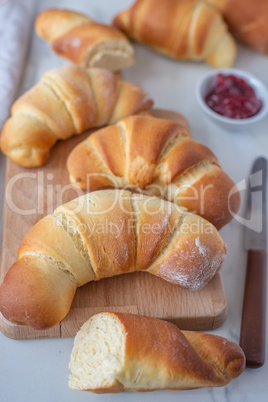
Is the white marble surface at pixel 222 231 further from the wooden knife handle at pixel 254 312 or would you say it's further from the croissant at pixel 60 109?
Result: the croissant at pixel 60 109

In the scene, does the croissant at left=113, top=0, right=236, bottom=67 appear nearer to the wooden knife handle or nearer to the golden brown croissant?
the wooden knife handle

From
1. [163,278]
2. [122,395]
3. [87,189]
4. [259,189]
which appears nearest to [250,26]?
[259,189]

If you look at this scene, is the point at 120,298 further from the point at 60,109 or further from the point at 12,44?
the point at 12,44

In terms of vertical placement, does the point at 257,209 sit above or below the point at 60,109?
below

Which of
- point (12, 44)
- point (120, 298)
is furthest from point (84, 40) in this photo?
point (120, 298)

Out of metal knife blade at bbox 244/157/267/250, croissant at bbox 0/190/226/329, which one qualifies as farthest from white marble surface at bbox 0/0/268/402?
croissant at bbox 0/190/226/329

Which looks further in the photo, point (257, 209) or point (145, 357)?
point (257, 209)

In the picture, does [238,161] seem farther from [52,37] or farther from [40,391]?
[40,391]
